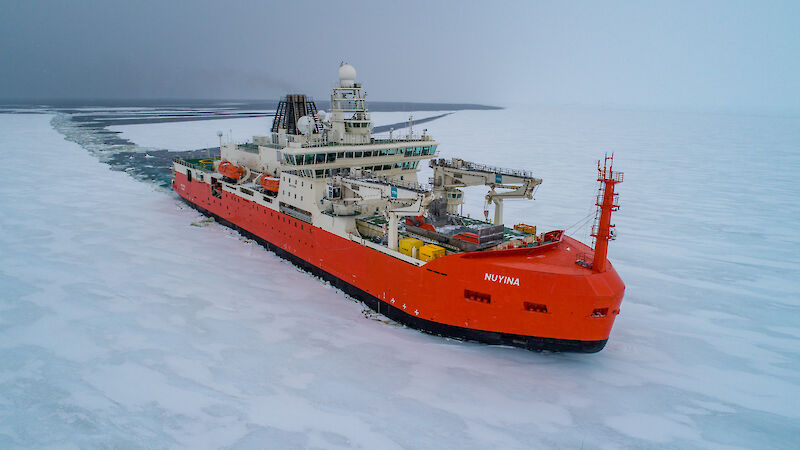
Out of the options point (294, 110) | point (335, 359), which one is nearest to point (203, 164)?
point (294, 110)

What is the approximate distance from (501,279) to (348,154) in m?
8.97

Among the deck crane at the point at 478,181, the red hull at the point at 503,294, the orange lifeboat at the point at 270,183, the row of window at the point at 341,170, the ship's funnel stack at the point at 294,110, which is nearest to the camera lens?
the red hull at the point at 503,294

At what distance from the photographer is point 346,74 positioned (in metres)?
18.8

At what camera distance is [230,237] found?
2166 centimetres

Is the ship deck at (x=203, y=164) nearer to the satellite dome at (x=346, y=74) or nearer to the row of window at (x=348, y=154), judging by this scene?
the satellite dome at (x=346, y=74)

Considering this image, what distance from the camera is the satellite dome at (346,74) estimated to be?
18734mm

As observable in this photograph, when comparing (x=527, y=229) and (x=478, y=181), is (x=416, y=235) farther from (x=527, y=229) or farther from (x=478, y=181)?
(x=527, y=229)

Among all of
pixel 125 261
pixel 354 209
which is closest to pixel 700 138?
pixel 354 209

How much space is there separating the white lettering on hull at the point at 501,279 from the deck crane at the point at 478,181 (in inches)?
169

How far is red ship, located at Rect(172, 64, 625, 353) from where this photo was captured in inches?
420

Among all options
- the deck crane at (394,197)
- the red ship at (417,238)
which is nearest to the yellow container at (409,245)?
the red ship at (417,238)

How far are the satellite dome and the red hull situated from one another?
311 inches

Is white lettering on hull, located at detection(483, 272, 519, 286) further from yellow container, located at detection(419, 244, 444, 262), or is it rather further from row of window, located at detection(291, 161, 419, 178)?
row of window, located at detection(291, 161, 419, 178)

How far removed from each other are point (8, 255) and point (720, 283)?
27.3 m
